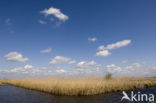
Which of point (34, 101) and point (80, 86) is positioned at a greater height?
point (80, 86)

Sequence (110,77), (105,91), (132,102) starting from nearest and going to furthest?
(132,102) < (105,91) < (110,77)

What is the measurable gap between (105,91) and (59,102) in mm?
5656

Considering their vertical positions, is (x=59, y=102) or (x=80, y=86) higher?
(x=80, y=86)

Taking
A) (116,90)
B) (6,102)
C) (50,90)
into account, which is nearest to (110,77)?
(116,90)

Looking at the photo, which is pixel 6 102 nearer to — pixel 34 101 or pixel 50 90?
pixel 34 101

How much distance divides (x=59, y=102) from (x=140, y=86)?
13356mm

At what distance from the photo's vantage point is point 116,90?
14.4m

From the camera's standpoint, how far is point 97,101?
9719 millimetres

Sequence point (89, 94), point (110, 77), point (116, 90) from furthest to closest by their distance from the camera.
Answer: point (110, 77) → point (116, 90) → point (89, 94)

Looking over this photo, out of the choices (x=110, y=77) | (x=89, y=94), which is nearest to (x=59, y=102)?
(x=89, y=94)

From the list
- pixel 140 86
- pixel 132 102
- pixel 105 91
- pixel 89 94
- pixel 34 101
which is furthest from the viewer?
pixel 140 86

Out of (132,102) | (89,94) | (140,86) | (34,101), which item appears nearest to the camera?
(132,102)

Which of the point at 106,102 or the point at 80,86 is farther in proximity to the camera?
the point at 80,86

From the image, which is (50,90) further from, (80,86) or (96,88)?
(96,88)
